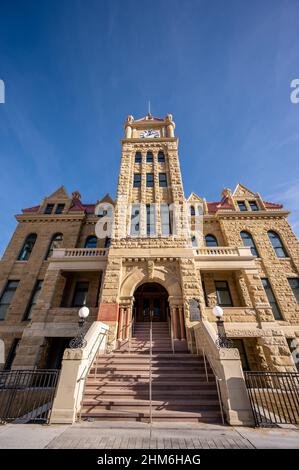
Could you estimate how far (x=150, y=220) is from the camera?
14.4m

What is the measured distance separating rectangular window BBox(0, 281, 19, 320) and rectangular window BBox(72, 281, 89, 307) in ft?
16.0

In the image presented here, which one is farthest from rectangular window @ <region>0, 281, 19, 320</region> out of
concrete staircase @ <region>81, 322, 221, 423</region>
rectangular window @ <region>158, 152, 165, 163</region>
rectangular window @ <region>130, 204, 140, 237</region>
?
Answer: rectangular window @ <region>158, 152, 165, 163</region>

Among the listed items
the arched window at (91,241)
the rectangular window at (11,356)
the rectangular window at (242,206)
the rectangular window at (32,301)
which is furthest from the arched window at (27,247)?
the rectangular window at (242,206)

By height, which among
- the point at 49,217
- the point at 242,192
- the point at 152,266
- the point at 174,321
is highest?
the point at 242,192

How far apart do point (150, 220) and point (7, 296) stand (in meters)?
12.4

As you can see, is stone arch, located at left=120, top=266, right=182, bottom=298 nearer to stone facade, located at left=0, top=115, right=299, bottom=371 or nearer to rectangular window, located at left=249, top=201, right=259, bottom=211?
stone facade, located at left=0, top=115, right=299, bottom=371

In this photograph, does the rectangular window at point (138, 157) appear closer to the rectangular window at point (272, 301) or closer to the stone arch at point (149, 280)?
the stone arch at point (149, 280)

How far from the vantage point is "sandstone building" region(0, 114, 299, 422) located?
11.3 meters

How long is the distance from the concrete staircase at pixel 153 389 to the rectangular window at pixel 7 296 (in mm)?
10686

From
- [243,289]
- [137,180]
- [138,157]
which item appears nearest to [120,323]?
[243,289]

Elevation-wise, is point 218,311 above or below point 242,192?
below

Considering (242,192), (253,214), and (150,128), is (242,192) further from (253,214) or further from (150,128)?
(150,128)

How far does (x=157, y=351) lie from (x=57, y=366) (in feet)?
25.4

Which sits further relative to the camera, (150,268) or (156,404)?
(150,268)
